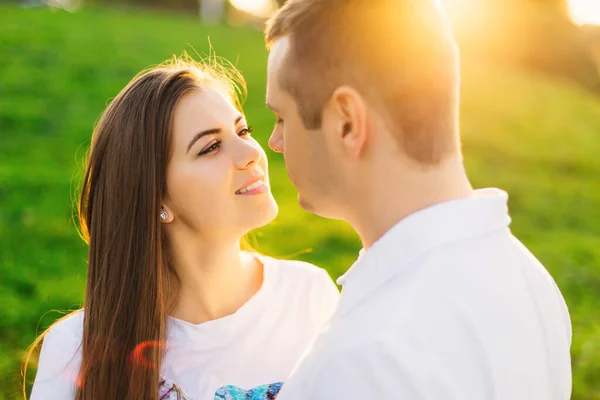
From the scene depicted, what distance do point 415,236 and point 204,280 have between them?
174cm

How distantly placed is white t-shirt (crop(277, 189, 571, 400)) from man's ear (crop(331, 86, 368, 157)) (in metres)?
0.25

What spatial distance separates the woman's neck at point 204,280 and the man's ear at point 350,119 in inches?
59.4

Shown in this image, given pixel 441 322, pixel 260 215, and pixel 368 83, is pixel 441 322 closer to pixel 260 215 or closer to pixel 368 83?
pixel 368 83

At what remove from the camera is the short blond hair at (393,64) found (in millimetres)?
1906

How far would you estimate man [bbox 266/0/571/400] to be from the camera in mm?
1729

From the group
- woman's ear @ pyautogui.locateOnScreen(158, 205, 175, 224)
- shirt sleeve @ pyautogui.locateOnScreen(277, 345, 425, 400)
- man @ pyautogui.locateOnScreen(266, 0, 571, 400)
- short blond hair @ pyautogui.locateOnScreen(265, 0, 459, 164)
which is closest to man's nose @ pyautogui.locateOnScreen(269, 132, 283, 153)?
man @ pyautogui.locateOnScreen(266, 0, 571, 400)

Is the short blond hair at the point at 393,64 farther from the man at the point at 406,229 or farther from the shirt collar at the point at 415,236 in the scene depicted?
the shirt collar at the point at 415,236

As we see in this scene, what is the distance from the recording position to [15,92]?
35.5ft

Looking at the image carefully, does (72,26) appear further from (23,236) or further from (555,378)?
(555,378)

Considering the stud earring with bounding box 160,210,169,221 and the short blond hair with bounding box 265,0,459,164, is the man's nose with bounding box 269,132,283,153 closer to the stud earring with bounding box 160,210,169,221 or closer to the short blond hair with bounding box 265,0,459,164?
the short blond hair with bounding box 265,0,459,164

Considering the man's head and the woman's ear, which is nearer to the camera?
the man's head

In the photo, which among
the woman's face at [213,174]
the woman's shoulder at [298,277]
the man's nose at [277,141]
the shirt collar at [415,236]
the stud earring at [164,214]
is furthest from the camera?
the woman's shoulder at [298,277]

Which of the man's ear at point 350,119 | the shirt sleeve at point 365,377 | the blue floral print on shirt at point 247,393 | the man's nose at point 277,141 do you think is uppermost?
the man's ear at point 350,119

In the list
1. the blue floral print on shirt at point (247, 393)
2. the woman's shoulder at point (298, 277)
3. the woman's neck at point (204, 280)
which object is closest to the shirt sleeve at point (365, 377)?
the blue floral print on shirt at point (247, 393)
